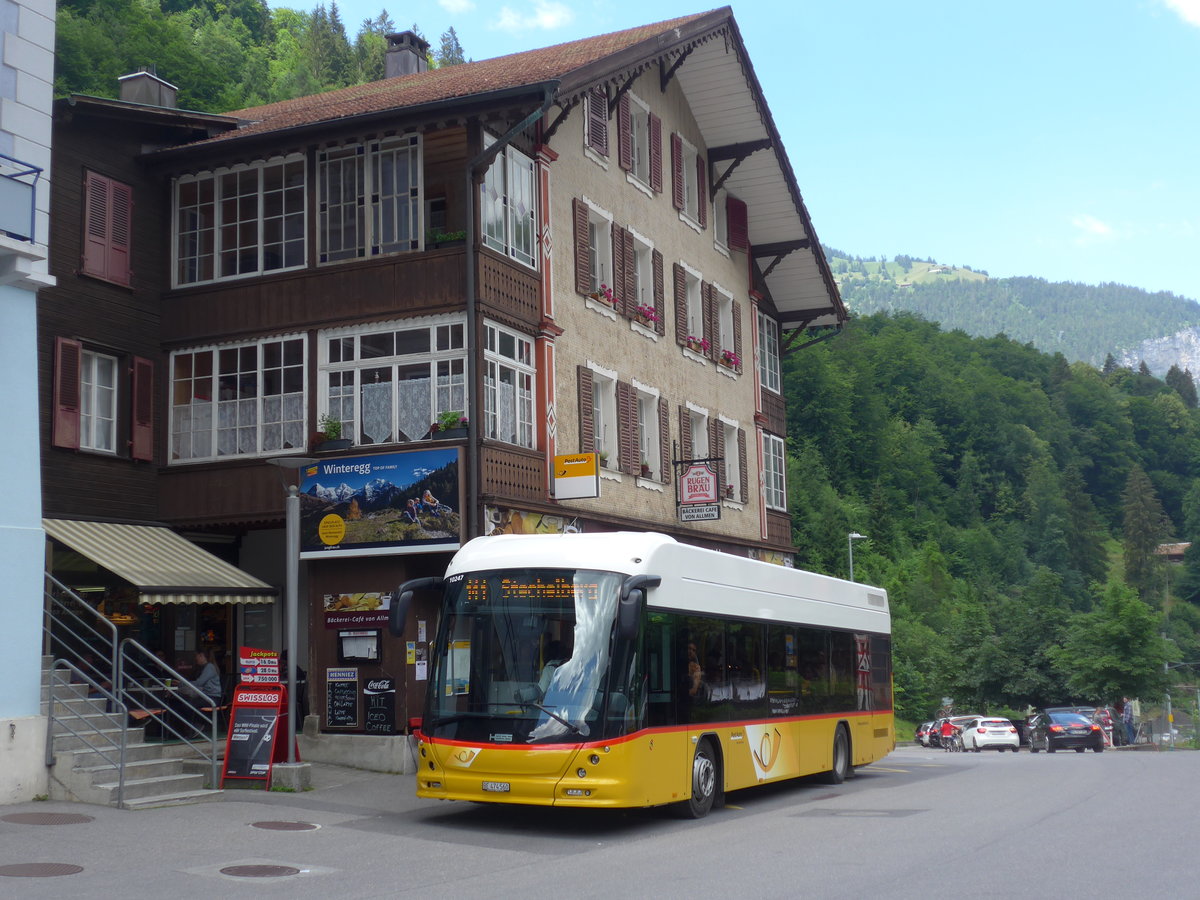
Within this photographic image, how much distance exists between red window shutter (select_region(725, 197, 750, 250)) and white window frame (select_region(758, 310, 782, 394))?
2588mm

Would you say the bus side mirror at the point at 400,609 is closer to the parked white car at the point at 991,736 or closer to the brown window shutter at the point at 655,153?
the brown window shutter at the point at 655,153

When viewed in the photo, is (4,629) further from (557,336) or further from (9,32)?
(557,336)

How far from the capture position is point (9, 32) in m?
16.5

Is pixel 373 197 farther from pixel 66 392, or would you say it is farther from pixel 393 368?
pixel 66 392

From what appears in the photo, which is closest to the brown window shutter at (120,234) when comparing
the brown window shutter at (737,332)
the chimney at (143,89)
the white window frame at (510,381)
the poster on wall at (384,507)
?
the poster on wall at (384,507)

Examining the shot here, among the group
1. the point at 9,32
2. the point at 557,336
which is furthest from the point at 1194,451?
the point at 9,32

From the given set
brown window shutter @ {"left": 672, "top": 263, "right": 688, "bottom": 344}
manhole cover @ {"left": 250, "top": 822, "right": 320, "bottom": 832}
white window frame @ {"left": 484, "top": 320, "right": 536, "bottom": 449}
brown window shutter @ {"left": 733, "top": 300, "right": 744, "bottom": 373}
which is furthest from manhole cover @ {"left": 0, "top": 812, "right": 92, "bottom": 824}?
brown window shutter @ {"left": 733, "top": 300, "right": 744, "bottom": 373}

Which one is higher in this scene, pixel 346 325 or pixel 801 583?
pixel 346 325

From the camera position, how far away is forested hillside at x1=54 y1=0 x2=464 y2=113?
183 ft

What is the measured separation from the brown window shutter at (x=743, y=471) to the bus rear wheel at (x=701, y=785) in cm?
1763

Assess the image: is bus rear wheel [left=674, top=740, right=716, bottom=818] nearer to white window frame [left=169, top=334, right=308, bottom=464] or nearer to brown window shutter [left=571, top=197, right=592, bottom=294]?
white window frame [left=169, top=334, right=308, bottom=464]

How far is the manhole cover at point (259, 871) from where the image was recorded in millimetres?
11695

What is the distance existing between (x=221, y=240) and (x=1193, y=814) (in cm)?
1712

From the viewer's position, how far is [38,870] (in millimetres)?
11508
